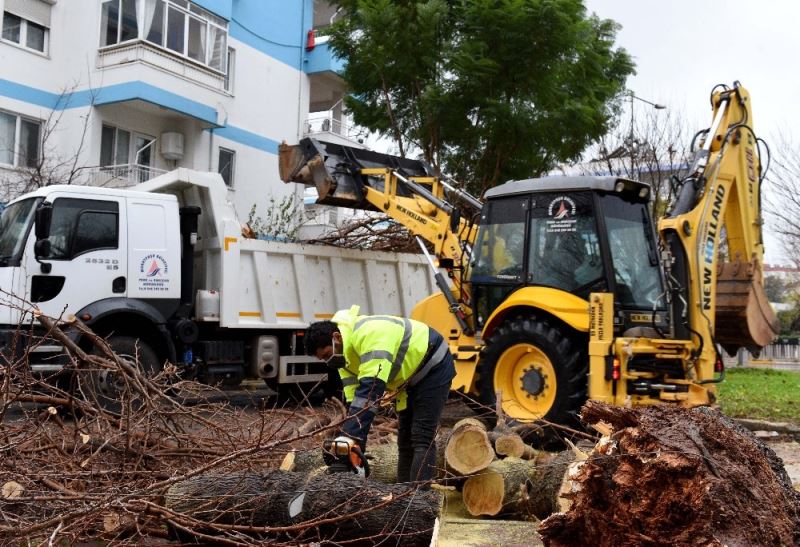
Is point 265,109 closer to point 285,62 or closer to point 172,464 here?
point 285,62

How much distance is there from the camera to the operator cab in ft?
23.7

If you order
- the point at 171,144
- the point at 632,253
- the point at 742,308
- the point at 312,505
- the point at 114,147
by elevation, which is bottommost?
the point at 312,505

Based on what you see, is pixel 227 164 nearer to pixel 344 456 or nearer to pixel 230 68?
pixel 230 68

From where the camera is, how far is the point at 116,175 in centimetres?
1608

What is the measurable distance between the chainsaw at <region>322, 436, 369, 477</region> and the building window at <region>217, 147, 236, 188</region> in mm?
15034

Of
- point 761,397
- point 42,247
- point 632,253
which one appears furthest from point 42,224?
point 761,397

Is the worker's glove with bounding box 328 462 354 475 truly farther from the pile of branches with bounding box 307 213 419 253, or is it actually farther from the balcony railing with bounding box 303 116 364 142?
the balcony railing with bounding box 303 116 364 142

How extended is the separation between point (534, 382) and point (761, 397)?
307 inches

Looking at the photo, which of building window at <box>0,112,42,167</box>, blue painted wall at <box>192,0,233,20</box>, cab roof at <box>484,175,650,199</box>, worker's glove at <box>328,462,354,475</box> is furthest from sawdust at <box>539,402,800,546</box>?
blue painted wall at <box>192,0,233,20</box>

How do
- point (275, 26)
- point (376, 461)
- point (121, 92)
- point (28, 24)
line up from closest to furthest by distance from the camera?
point (376, 461)
point (121, 92)
point (28, 24)
point (275, 26)

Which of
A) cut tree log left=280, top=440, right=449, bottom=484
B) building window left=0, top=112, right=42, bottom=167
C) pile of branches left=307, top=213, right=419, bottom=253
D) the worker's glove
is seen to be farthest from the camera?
building window left=0, top=112, right=42, bottom=167

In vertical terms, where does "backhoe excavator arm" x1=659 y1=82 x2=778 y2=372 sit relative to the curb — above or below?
above

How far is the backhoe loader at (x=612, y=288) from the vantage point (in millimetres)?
6945

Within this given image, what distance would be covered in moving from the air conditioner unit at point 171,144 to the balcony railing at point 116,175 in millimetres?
604
